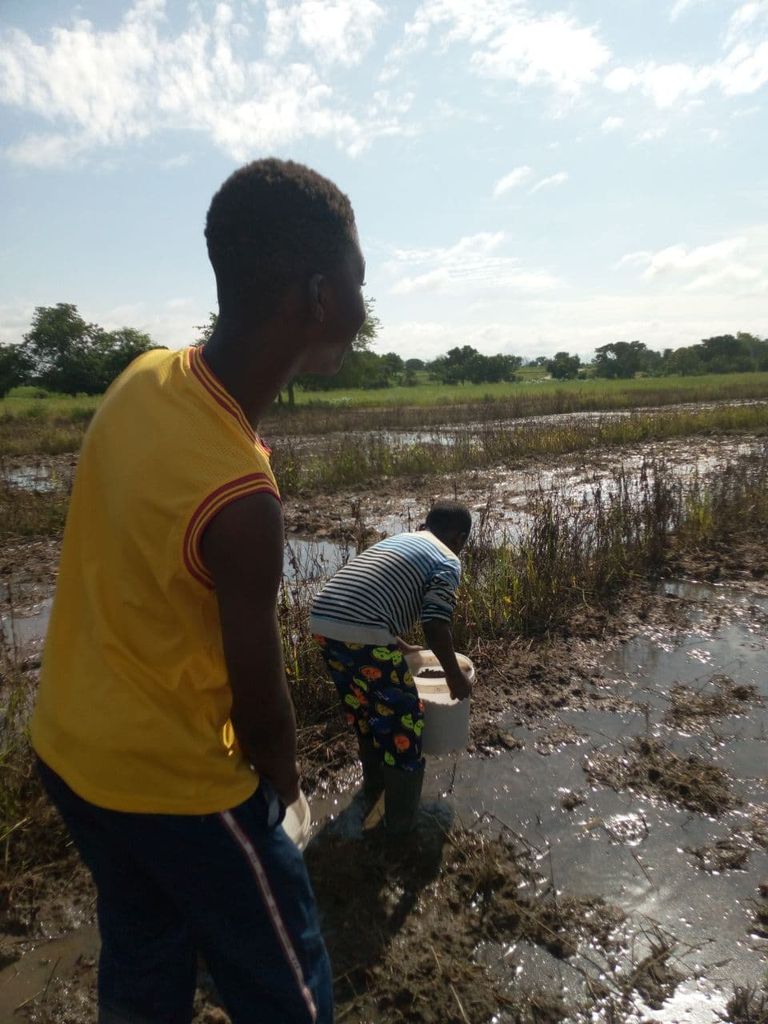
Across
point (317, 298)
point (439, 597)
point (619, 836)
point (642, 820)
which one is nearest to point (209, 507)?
point (317, 298)

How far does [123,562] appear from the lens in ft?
3.59

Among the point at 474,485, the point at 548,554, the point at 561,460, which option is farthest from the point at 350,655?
the point at 561,460

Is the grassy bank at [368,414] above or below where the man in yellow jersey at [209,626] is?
below

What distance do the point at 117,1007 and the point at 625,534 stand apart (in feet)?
18.1

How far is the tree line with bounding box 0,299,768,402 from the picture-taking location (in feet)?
132

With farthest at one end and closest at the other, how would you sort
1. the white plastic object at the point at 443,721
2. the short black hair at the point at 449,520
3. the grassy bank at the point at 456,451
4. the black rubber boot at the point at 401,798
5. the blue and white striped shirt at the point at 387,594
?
the grassy bank at the point at 456,451 < the short black hair at the point at 449,520 < the white plastic object at the point at 443,721 < the black rubber boot at the point at 401,798 < the blue and white striped shirt at the point at 387,594

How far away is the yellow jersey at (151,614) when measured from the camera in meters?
1.04

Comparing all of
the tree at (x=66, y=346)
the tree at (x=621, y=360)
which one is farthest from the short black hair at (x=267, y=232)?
the tree at (x=621, y=360)

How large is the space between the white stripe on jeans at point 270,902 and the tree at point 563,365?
80.8 m

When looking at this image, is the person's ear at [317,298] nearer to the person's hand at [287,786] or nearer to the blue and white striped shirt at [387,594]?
the person's hand at [287,786]

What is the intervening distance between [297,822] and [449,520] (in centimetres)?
162

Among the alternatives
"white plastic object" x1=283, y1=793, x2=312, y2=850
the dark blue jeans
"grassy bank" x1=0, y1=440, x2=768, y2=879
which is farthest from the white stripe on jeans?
"grassy bank" x1=0, y1=440, x2=768, y2=879

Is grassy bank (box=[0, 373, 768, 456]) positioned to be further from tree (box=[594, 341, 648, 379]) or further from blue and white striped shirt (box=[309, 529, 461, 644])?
tree (box=[594, 341, 648, 379])

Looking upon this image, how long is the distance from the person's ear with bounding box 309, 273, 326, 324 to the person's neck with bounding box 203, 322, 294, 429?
74 millimetres
